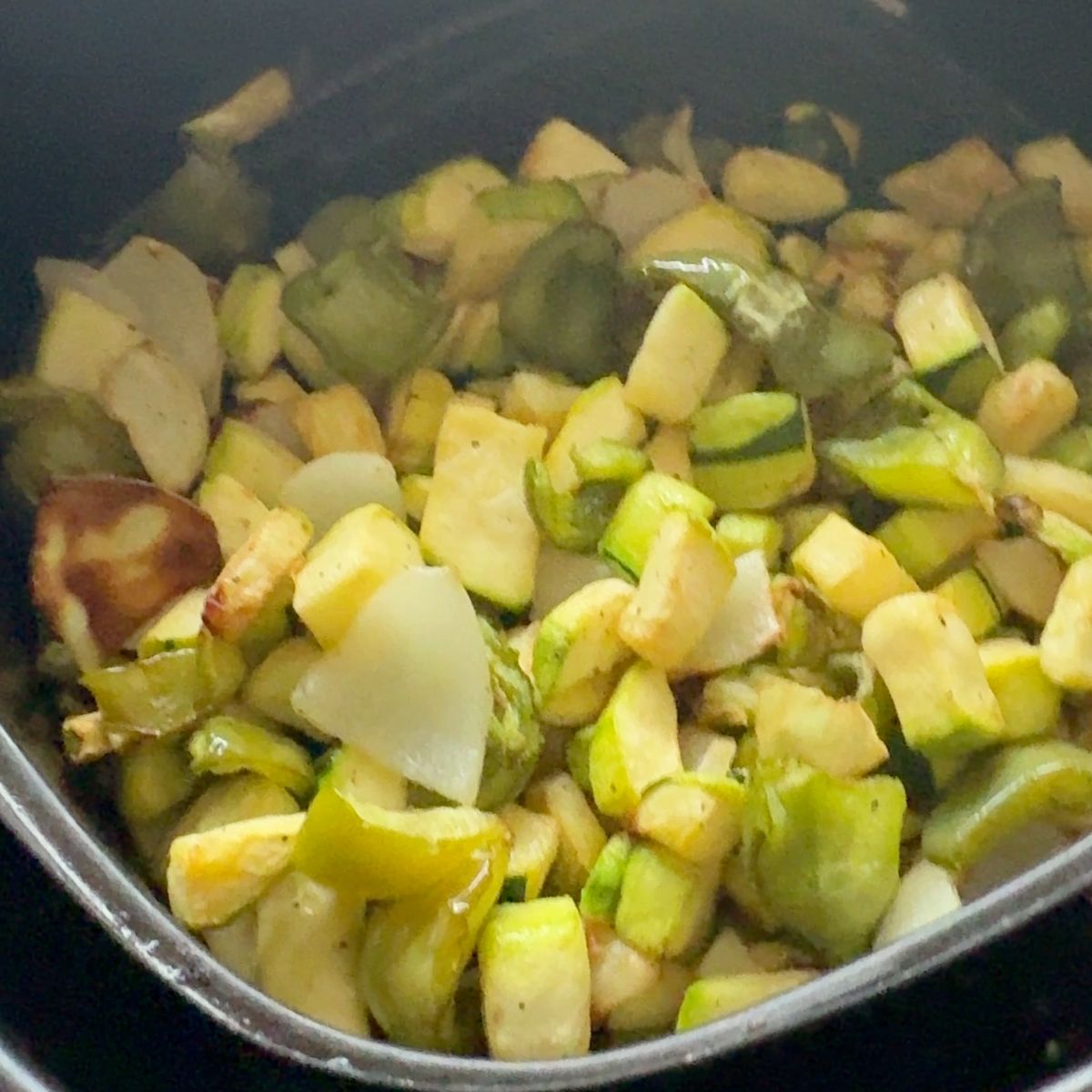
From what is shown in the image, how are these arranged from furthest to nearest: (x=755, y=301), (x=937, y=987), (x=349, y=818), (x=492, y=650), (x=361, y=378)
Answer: (x=361, y=378) → (x=755, y=301) → (x=492, y=650) → (x=349, y=818) → (x=937, y=987)

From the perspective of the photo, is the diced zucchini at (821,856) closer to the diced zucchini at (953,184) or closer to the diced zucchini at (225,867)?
the diced zucchini at (225,867)

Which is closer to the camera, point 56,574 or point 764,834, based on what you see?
point 764,834

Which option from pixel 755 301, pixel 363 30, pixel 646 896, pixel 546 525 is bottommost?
pixel 646 896

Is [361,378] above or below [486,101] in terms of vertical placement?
below

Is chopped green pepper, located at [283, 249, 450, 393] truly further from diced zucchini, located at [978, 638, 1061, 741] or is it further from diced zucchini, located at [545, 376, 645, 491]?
diced zucchini, located at [978, 638, 1061, 741]

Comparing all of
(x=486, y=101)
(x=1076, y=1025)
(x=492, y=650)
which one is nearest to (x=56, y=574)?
(x=492, y=650)

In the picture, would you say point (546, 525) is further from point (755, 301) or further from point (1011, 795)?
point (1011, 795)

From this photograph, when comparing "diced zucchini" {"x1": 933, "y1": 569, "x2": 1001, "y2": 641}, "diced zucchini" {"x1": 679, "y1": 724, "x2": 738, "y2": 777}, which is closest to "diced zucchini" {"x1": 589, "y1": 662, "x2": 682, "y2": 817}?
"diced zucchini" {"x1": 679, "y1": 724, "x2": 738, "y2": 777}
